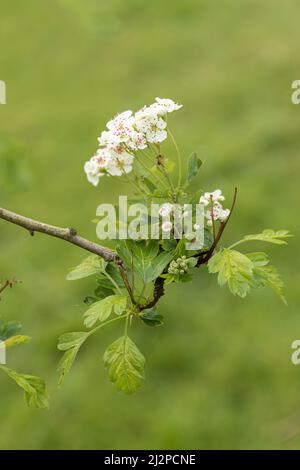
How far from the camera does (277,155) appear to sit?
5.64m

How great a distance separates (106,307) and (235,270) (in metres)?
0.25

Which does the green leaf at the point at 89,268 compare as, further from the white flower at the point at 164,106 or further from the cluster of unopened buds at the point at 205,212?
the white flower at the point at 164,106

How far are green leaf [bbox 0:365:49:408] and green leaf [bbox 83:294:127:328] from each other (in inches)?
6.4

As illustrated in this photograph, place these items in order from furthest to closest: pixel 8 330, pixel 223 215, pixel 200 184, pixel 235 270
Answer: pixel 200 184 → pixel 8 330 → pixel 223 215 → pixel 235 270

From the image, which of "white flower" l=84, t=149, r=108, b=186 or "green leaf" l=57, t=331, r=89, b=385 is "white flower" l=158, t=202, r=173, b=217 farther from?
"green leaf" l=57, t=331, r=89, b=385

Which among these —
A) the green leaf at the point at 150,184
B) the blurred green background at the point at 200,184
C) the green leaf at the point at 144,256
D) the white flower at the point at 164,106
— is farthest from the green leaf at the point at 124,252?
the blurred green background at the point at 200,184

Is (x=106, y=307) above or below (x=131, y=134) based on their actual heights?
below

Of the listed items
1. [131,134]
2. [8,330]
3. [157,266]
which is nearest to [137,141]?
[131,134]

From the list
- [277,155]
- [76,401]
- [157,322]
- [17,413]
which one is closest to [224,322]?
[76,401]

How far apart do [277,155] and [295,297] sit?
1.47 m

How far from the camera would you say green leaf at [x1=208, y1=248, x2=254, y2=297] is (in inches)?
54.7

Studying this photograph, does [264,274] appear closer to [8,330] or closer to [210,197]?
[210,197]

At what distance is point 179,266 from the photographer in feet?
4.68
